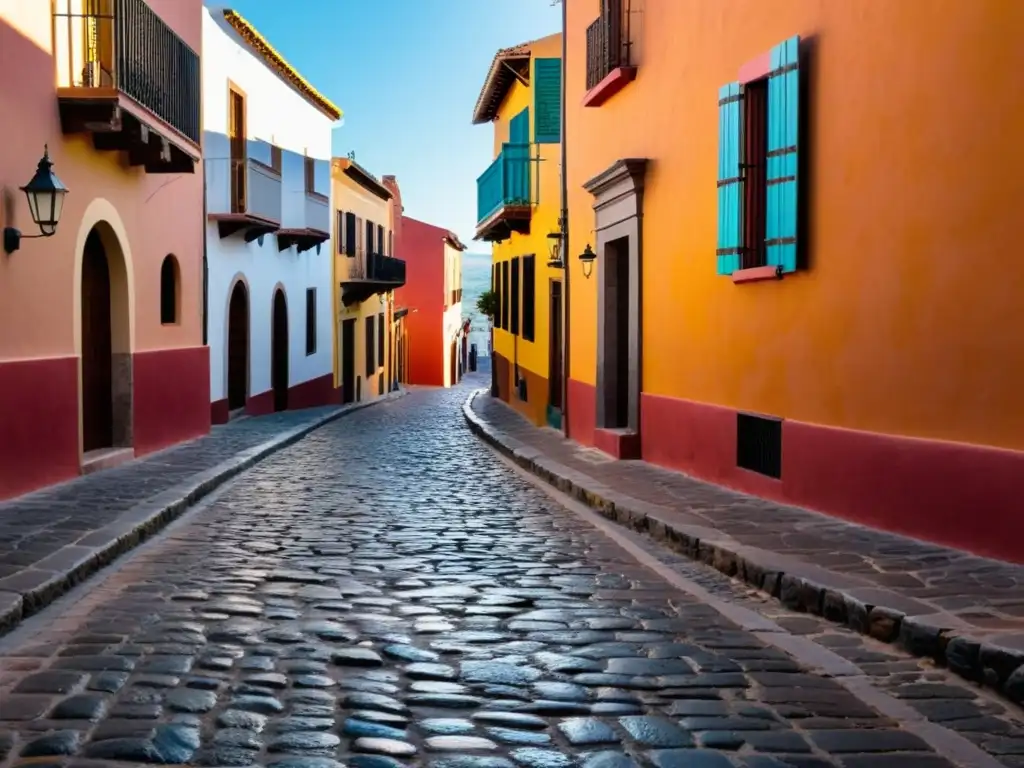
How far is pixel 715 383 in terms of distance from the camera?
1123 cm

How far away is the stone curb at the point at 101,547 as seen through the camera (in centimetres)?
611

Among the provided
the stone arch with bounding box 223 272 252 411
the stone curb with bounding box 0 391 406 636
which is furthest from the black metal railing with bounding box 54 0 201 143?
the stone arch with bounding box 223 272 252 411

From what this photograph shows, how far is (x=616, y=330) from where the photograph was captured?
50.6 ft

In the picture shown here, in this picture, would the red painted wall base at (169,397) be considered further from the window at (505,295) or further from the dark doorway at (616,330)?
the window at (505,295)

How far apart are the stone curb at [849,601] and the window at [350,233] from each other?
87.7 ft

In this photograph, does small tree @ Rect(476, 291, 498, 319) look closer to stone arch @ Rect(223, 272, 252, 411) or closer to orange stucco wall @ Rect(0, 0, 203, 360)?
stone arch @ Rect(223, 272, 252, 411)

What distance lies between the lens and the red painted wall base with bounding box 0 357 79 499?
32.5ft

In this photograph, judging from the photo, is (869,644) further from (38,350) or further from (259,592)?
(38,350)

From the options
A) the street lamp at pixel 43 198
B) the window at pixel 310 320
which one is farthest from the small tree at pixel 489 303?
the street lamp at pixel 43 198

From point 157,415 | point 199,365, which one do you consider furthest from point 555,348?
point 157,415

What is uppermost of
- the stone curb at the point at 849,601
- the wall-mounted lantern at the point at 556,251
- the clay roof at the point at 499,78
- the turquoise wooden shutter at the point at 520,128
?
the clay roof at the point at 499,78

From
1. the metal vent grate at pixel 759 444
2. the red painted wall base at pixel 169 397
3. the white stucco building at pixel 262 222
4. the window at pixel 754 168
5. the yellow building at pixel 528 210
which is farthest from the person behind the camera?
the yellow building at pixel 528 210

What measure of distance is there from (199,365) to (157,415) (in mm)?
2165

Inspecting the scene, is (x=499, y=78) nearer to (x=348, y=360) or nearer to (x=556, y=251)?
(x=556, y=251)
